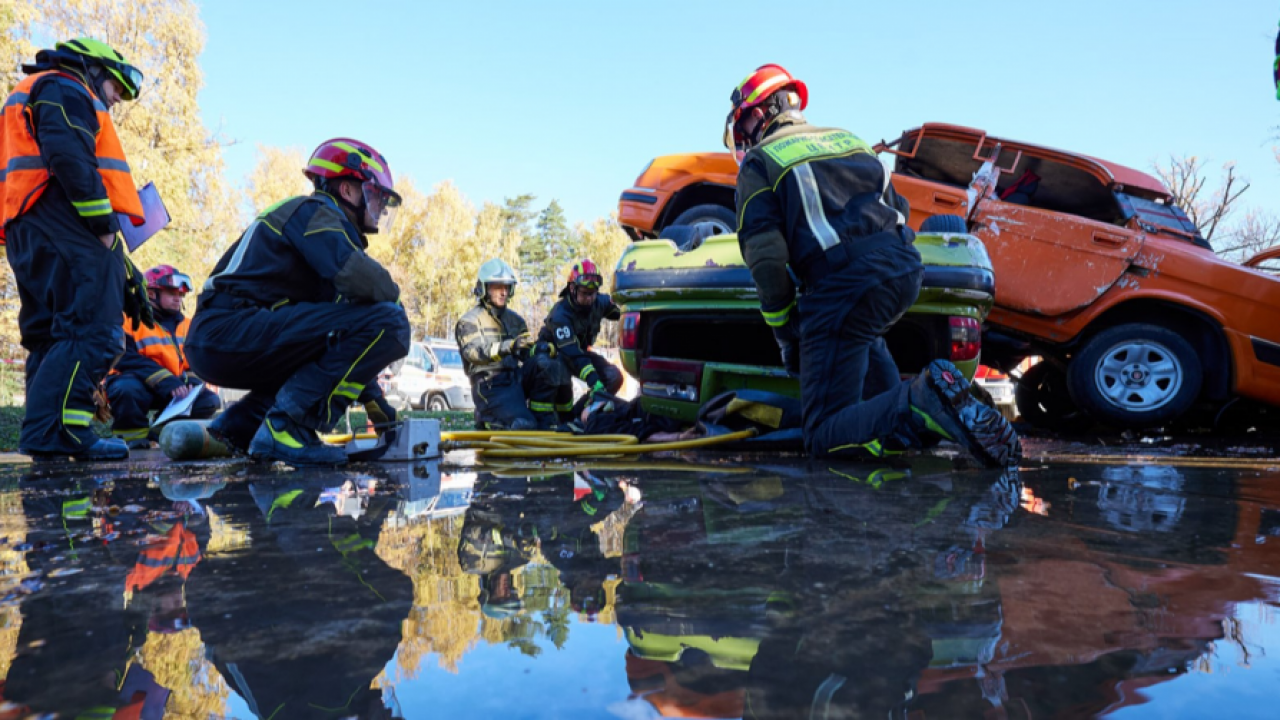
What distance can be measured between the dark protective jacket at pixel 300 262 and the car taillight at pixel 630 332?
59.9 inches

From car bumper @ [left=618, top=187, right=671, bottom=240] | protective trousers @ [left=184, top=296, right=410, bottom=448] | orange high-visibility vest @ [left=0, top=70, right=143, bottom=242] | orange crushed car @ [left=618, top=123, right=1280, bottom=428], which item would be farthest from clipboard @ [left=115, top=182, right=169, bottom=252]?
orange crushed car @ [left=618, top=123, right=1280, bottom=428]

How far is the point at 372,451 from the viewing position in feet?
12.4

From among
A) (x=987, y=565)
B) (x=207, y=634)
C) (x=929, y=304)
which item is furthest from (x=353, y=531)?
(x=929, y=304)

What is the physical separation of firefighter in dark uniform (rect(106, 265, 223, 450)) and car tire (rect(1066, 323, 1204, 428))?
584cm

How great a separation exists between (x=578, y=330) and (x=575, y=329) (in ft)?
0.17

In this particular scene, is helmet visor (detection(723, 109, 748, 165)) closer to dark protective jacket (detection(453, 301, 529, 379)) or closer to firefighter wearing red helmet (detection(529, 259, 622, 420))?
firefighter wearing red helmet (detection(529, 259, 622, 420))

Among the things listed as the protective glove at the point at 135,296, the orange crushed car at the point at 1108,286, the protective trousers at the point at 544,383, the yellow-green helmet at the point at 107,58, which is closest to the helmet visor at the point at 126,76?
the yellow-green helmet at the point at 107,58

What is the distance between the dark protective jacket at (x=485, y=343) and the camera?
6852 mm

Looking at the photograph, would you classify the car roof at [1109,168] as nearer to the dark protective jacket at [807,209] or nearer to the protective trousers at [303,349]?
the dark protective jacket at [807,209]

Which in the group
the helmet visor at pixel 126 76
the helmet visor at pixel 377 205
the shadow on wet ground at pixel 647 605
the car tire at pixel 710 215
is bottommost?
the shadow on wet ground at pixel 647 605

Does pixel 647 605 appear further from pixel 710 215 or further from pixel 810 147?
pixel 710 215

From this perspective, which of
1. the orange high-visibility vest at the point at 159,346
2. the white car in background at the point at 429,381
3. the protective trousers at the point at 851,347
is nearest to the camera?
the protective trousers at the point at 851,347

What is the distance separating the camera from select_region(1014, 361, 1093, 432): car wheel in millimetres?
6965

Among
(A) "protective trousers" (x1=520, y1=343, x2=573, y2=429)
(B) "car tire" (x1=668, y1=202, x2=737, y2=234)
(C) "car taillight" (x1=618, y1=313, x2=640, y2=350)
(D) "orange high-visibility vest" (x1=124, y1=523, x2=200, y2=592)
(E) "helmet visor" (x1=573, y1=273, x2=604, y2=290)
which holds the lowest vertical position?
(A) "protective trousers" (x1=520, y1=343, x2=573, y2=429)
